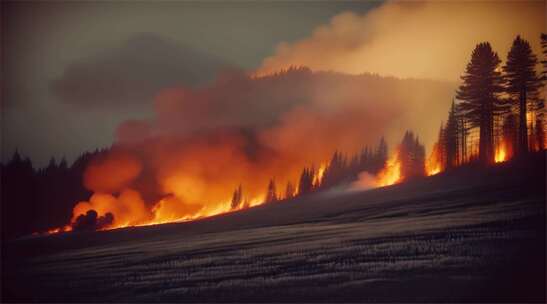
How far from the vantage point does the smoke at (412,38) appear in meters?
12.0

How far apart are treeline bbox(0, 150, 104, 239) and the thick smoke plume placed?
1.10ft

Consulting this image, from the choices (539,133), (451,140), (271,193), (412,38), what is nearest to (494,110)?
(539,133)

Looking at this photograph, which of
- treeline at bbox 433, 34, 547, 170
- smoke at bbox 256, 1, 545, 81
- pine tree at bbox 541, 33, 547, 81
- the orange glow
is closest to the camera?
pine tree at bbox 541, 33, 547, 81

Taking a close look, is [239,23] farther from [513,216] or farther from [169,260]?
[513,216]

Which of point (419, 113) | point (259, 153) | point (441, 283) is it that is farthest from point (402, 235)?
point (259, 153)

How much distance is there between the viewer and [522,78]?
40.2 ft

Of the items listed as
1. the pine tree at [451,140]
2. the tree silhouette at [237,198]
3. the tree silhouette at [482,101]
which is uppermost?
the tree silhouette at [482,101]

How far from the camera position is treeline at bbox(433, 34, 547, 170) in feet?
39.8

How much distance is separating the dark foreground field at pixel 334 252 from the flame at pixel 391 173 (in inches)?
11.8

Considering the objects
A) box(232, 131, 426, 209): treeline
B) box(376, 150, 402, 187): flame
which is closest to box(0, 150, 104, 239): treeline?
box(232, 131, 426, 209): treeline

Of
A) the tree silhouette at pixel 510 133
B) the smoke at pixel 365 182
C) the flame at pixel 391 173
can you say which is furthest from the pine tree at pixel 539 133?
the smoke at pixel 365 182

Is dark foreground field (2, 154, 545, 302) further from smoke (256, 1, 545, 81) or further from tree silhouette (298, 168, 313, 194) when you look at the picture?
smoke (256, 1, 545, 81)

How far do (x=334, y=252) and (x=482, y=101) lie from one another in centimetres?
535

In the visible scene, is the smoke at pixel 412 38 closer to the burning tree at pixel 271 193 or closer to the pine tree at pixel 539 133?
the pine tree at pixel 539 133
